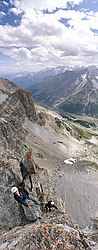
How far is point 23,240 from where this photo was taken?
510 inches

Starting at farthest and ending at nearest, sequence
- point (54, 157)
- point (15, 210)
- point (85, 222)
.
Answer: point (54, 157) → point (85, 222) → point (15, 210)

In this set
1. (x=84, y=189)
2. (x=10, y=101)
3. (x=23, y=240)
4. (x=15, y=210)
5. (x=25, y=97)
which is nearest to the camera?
(x=23, y=240)

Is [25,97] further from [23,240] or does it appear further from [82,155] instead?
[23,240]

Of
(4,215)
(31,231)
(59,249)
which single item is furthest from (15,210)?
(59,249)

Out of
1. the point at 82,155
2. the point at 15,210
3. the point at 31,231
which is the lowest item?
the point at 82,155

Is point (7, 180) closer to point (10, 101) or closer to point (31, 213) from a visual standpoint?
point (31, 213)

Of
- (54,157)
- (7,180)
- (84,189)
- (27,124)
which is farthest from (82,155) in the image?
(7,180)

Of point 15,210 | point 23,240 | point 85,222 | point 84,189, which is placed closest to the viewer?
point 23,240

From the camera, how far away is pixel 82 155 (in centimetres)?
7356

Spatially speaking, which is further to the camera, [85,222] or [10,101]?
[10,101]

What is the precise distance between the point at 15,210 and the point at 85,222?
2613 centimetres

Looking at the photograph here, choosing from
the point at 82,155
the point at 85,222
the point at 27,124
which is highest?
the point at 27,124

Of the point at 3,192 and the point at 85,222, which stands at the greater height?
the point at 3,192

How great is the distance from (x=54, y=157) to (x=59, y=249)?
5089cm
